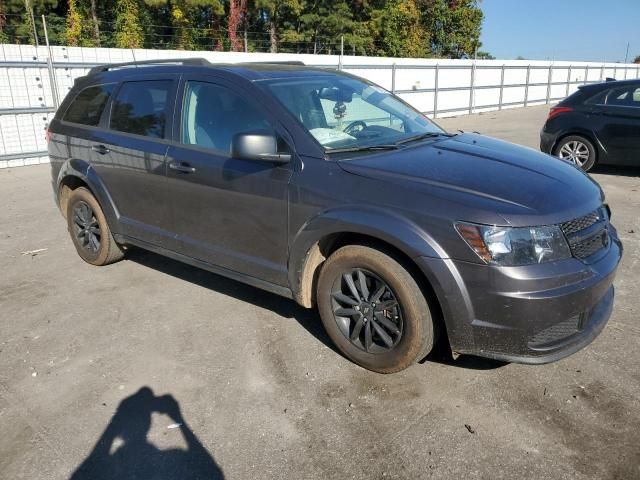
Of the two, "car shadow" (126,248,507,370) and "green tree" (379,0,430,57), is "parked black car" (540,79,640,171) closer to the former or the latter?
"car shadow" (126,248,507,370)

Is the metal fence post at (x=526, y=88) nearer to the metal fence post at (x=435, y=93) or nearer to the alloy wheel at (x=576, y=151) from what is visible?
the metal fence post at (x=435, y=93)

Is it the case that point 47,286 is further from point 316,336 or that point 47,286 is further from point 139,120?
point 316,336

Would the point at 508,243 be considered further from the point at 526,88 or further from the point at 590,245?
the point at 526,88

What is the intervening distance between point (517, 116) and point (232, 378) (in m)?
19.3

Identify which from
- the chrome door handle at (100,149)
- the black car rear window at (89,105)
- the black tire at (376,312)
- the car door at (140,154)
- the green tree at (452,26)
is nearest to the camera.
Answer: the black tire at (376,312)

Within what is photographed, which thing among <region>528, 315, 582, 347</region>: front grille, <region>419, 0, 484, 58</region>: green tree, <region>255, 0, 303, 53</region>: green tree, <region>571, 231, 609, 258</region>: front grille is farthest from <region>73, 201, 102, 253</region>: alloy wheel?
<region>419, 0, 484, 58</region>: green tree

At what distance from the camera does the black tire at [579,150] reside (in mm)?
8781

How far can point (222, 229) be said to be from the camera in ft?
12.5

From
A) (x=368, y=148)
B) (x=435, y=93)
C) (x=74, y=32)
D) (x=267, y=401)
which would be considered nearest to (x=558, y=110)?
(x=368, y=148)

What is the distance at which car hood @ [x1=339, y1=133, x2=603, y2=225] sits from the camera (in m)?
2.80

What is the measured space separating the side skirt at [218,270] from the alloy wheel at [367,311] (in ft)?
1.41

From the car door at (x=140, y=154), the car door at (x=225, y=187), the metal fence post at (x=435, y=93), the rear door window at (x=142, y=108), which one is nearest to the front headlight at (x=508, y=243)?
the car door at (x=225, y=187)

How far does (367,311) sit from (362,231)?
501 mm

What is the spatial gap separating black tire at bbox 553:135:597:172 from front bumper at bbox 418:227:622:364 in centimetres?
667
